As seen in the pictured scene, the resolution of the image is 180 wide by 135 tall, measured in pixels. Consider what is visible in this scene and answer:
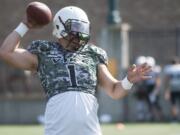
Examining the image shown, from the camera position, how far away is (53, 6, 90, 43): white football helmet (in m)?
6.39

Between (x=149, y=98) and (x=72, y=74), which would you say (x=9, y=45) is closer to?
(x=72, y=74)

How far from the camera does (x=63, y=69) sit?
6328 mm

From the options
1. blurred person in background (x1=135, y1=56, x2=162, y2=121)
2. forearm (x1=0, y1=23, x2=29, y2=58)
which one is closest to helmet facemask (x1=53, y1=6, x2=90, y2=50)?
forearm (x1=0, y1=23, x2=29, y2=58)

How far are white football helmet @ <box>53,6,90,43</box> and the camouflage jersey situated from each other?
0.40ft

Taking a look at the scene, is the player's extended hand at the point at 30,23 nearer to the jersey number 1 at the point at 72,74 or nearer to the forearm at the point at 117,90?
the jersey number 1 at the point at 72,74

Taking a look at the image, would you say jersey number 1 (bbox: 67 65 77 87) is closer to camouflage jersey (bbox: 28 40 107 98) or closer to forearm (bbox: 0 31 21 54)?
camouflage jersey (bbox: 28 40 107 98)

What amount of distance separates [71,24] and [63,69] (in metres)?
0.39

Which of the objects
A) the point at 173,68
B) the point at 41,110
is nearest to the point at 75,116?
the point at 173,68

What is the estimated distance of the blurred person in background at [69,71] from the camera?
6203mm

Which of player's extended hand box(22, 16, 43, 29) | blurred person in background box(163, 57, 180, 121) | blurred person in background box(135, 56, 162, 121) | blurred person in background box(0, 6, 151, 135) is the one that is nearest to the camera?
blurred person in background box(0, 6, 151, 135)

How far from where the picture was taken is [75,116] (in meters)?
6.20

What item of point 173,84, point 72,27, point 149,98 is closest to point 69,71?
point 72,27

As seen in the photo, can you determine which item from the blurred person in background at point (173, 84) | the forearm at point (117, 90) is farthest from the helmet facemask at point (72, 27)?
the blurred person in background at point (173, 84)

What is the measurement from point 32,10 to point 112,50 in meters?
15.6
